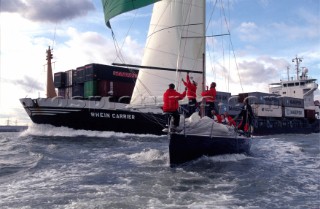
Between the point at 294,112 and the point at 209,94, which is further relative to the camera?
the point at 294,112

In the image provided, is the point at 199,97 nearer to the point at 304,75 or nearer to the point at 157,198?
the point at 157,198

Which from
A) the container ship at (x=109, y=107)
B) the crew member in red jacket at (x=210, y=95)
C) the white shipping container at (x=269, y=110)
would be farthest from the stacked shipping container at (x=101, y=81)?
the crew member in red jacket at (x=210, y=95)

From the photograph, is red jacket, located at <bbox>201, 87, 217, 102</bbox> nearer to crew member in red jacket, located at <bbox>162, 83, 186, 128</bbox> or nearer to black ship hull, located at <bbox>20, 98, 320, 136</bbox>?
crew member in red jacket, located at <bbox>162, 83, 186, 128</bbox>

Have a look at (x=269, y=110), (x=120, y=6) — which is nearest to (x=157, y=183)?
(x=120, y=6)

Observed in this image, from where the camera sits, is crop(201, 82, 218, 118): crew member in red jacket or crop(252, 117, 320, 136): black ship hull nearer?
crop(201, 82, 218, 118): crew member in red jacket

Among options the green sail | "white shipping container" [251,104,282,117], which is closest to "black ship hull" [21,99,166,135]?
the green sail

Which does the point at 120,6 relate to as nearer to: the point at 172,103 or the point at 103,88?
the point at 172,103

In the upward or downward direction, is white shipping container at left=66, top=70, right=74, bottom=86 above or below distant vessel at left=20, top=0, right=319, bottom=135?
above

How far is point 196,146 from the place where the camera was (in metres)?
8.79

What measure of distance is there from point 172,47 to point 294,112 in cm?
3350

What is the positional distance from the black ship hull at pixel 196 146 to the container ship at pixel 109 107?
237 cm

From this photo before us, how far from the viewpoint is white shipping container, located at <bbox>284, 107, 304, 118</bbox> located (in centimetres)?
3958

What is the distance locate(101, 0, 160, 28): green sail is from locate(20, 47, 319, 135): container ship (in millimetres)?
3004

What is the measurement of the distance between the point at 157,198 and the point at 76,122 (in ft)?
59.2
